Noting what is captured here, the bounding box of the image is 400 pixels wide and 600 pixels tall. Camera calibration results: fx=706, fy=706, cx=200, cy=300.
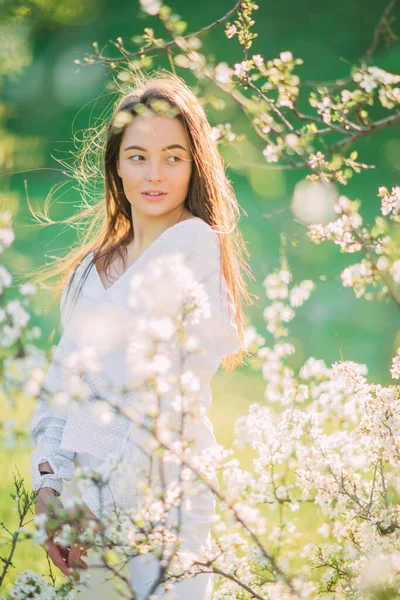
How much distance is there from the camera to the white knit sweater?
1.43 m

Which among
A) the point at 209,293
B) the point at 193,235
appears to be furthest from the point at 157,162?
the point at 209,293

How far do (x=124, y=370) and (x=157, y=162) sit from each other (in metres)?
0.46

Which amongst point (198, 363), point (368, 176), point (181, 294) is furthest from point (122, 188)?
point (368, 176)

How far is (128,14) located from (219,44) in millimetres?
904

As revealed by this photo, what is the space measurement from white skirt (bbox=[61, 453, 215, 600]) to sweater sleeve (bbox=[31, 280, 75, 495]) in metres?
0.02

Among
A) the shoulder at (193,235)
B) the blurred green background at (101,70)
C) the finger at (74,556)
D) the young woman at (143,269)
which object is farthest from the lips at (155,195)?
the blurred green background at (101,70)

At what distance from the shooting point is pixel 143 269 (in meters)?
1.49

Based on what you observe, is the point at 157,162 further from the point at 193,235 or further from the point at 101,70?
the point at 101,70

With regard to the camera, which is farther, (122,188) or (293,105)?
(122,188)

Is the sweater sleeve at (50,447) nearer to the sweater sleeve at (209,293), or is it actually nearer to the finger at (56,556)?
the finger at (56,556)

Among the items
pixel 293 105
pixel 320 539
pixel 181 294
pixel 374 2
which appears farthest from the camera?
pixel 374 2

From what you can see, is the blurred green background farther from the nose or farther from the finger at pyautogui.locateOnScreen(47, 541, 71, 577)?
the finger at pyautogui.locateOnScreen(47, 541, 71, 577)

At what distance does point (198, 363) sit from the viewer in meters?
1.38

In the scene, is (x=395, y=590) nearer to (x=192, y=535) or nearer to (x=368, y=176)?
(x=192, y=535)
